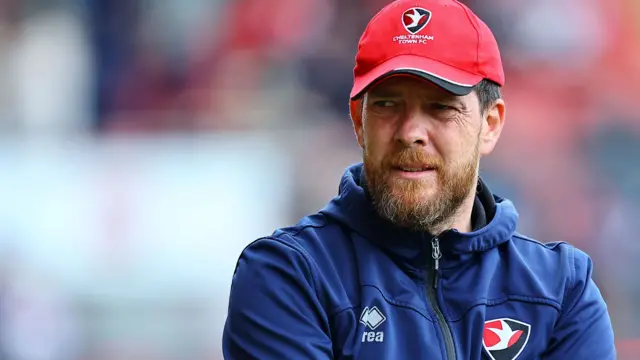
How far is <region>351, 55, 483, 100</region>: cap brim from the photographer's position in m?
1.69

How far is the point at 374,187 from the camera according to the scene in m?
1.75

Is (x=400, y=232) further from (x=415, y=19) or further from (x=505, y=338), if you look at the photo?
(x=415, y=19)

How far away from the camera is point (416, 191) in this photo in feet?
5.64

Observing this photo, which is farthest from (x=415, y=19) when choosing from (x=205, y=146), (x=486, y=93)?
(x=205, y=146)

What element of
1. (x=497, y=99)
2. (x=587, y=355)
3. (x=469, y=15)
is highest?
(x=469, y=15)

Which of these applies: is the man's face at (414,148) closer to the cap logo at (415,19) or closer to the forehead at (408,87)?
the forehead at (408,87)

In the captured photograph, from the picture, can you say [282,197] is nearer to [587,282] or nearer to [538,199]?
[538,199]

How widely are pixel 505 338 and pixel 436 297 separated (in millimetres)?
136

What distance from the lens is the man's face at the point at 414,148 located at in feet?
5.61

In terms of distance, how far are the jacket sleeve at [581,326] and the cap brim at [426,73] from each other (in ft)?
1.26

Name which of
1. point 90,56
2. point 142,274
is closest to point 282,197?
point 142,274

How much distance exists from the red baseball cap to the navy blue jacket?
0.75 feet

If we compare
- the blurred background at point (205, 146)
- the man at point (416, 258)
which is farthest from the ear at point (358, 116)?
the blurred background at point (205, 146)

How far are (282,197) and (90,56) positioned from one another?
118 centimetres
